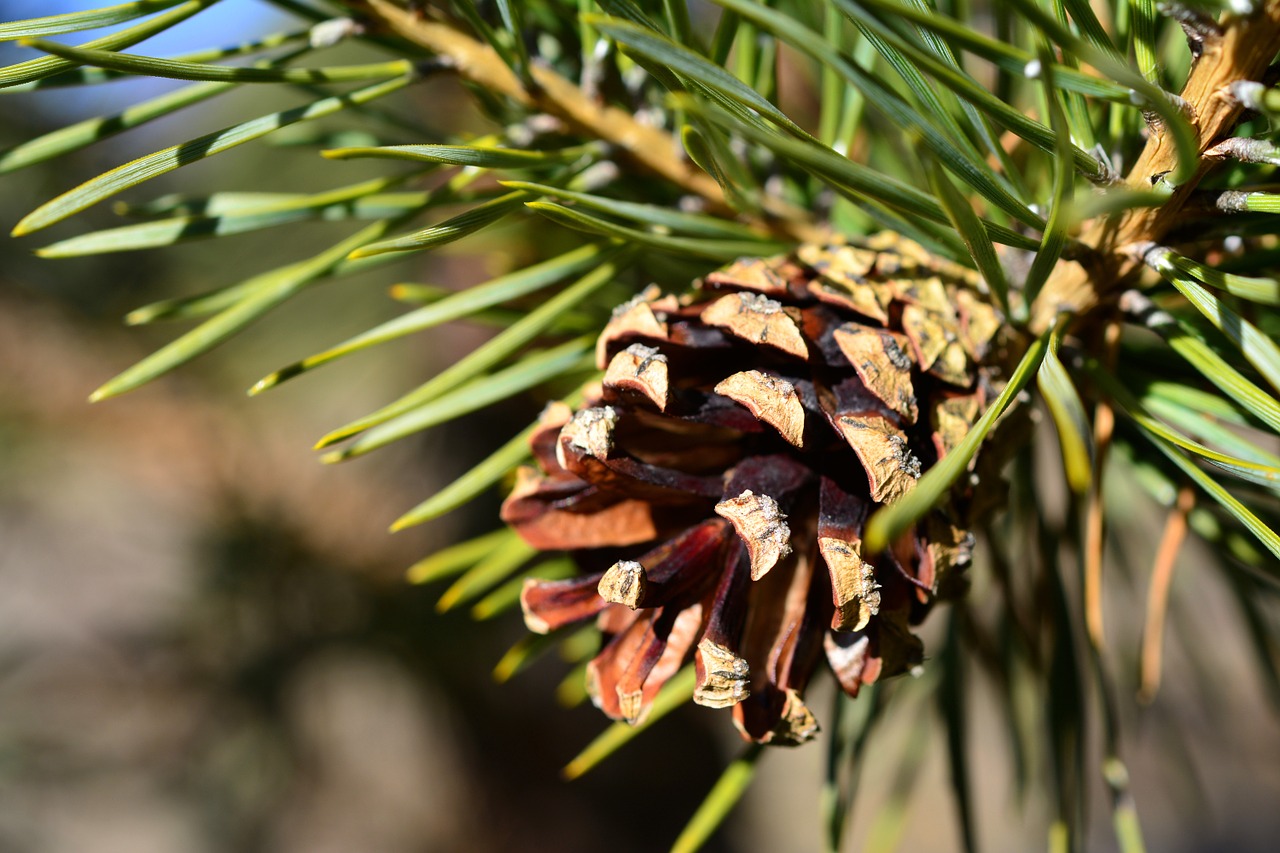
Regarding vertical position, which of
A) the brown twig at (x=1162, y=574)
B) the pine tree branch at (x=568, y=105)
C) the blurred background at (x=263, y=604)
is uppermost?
the pine tree branch at (x=568, y=105)

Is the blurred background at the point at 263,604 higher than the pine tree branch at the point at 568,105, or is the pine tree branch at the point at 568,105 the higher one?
the pine tree branch at the point at 568,105

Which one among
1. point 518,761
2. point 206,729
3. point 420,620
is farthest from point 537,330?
point 518,761

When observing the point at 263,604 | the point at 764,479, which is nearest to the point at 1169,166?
the point at 764,479

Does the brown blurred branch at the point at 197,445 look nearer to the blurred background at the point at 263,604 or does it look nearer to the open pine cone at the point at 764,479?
the blurred background at the point at 263,604

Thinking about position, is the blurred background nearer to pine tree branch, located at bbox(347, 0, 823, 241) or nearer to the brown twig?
the brown twig

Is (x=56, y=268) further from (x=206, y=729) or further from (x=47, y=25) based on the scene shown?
(x=47, y=25)

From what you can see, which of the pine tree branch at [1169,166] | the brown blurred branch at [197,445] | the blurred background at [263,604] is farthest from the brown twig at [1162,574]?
the brown blurred branch at [197,445]

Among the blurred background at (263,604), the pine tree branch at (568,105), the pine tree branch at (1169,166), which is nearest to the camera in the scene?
the pine tree branch at (1169,166)
